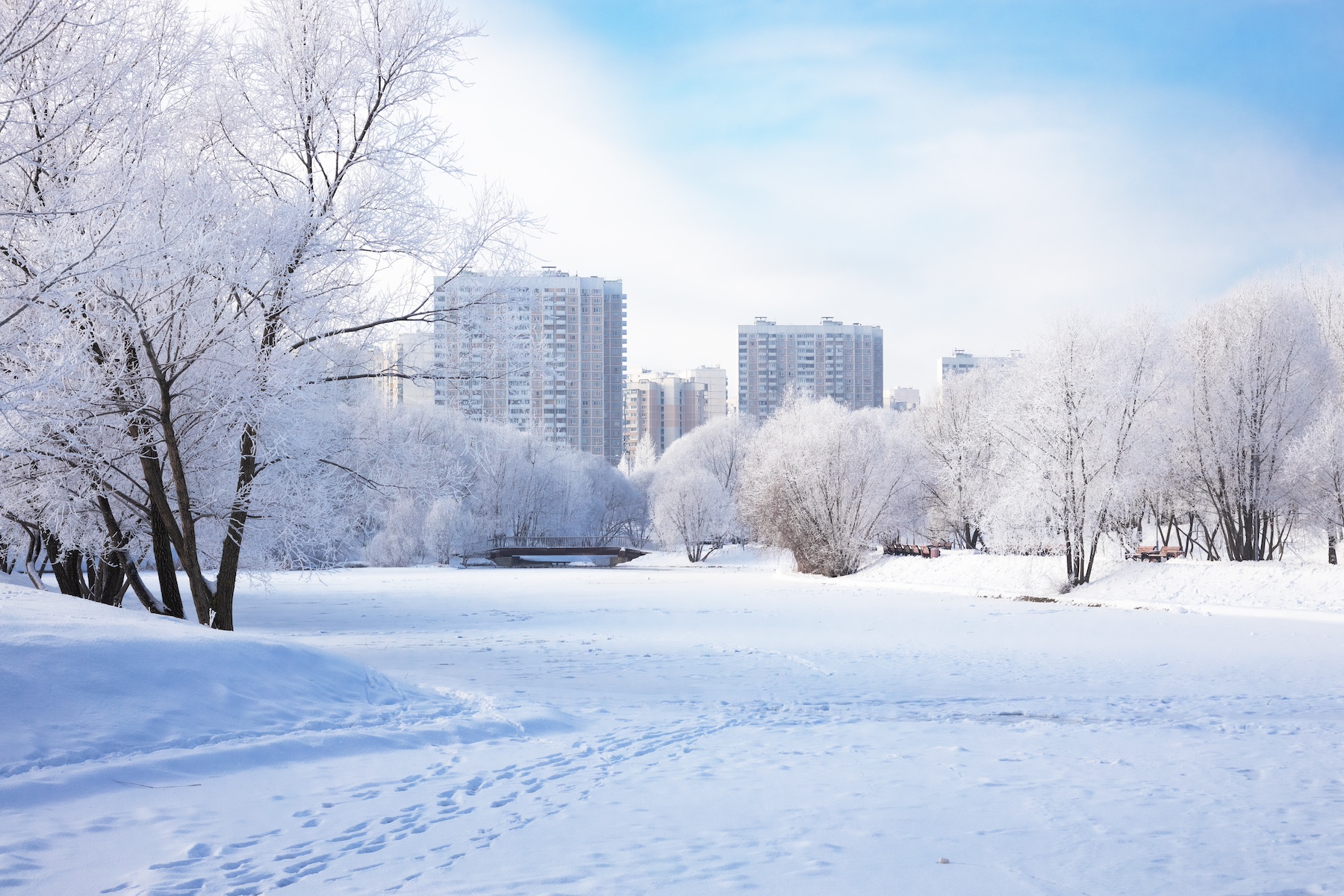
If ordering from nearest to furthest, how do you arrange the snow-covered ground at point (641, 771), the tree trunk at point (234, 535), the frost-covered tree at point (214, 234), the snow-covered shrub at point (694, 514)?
the snow-covered ground at point (641, 771)
the frost-covered tree at point (214, 234)
the tree trunk at point (234, 535)
the snow-covered shrub at point (694, 514)

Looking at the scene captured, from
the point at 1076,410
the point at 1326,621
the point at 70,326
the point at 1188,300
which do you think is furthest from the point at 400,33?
the point at 1188,300

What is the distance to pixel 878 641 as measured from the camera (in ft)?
51.3

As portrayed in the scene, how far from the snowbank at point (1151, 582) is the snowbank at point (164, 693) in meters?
20.3

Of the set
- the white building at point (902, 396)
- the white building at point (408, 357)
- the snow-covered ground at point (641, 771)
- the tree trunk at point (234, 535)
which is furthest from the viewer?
the white building at point (902, 396)

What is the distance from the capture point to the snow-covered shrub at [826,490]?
39.2 m

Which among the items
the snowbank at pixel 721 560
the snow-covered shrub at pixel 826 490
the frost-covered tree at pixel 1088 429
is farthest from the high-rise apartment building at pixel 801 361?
the frost-covered tree at pixel 1088 429

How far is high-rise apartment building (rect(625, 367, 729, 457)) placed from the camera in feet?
403

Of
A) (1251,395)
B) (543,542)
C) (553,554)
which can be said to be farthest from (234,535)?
(543,542)

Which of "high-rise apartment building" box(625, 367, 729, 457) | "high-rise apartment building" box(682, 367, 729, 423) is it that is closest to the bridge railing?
"high-rise apartment building" box(625, 367, 729, 457)

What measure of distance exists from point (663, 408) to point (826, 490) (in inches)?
3406

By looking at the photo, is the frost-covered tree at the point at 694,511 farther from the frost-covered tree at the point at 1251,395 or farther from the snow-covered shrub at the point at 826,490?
the frost-covered tree at the point at 1251,395

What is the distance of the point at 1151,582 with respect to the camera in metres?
25.7

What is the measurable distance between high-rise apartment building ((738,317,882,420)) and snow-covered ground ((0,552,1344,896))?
319 ft

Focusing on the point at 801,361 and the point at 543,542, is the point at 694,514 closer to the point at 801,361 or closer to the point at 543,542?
the point at 543,542
